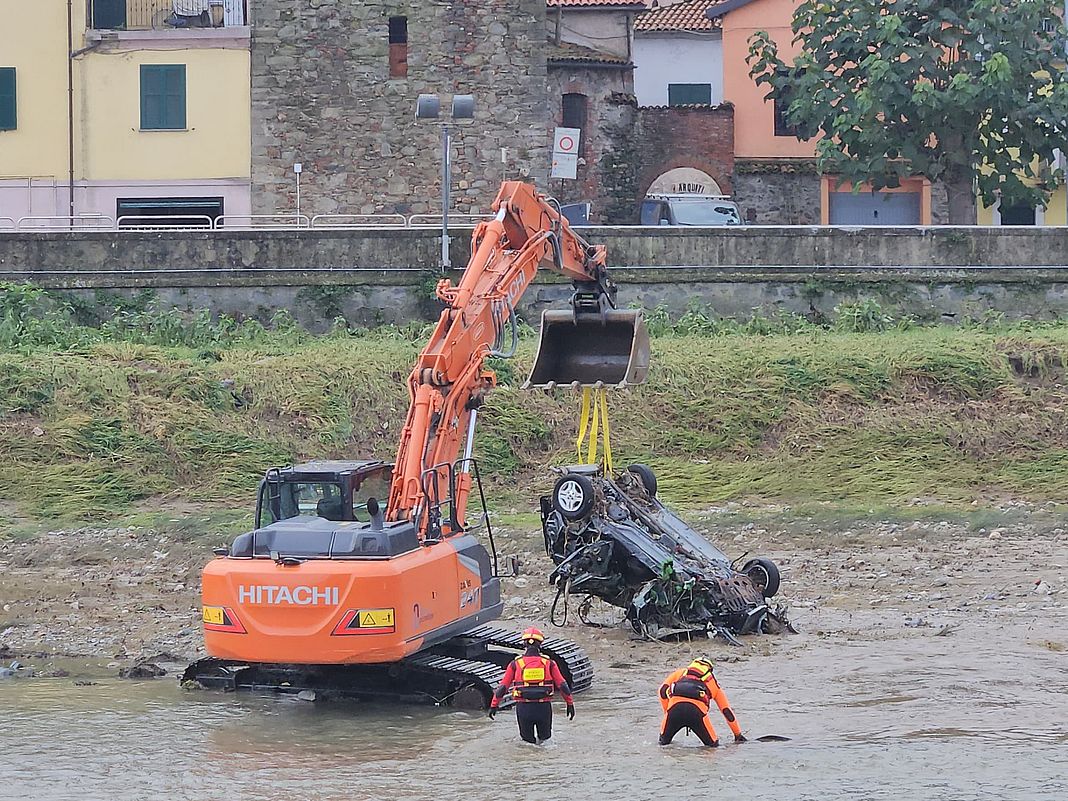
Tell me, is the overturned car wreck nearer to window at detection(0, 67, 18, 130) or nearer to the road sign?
the road sign

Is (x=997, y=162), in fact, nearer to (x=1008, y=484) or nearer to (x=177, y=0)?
(x=1008, y=484)

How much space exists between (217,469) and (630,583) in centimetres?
848

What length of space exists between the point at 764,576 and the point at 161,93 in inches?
907

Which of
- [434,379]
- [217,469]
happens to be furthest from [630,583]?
[217,469]

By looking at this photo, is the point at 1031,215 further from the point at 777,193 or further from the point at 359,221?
the point at 359,221

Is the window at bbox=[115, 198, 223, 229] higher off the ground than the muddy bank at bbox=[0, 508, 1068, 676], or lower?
higher

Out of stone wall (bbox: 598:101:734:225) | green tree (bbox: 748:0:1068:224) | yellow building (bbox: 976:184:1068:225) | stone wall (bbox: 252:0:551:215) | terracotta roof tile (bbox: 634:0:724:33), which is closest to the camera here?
green tree (bbox: 748:0:1068:224)

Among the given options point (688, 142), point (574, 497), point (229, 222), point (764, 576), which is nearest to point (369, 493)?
point (574, 497)

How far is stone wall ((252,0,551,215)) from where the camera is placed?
35625mm

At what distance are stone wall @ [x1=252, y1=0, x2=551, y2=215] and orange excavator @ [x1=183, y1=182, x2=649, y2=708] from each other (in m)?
19.3

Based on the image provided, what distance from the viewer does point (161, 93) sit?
36.4 m

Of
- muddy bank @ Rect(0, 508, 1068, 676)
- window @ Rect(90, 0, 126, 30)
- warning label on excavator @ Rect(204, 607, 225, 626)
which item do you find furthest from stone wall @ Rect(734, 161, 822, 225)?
warning label on excavator @ Rect(204, 607, 225, 626)

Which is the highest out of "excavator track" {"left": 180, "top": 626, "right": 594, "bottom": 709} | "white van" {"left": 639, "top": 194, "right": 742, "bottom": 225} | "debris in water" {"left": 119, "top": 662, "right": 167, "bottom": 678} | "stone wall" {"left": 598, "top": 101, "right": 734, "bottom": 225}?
"stone wall" {"left": 598, "top": 101, "right": 734, "bottom": 225}

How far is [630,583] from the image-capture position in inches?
651
